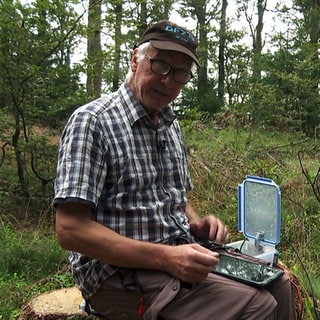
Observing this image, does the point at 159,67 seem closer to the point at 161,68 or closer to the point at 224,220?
the point at 161,68

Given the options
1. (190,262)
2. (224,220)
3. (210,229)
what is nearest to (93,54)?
(224,220)

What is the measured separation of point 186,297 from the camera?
161cm

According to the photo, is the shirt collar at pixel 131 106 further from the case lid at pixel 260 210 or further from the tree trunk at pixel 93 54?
the tree trunk at pixel 93 54

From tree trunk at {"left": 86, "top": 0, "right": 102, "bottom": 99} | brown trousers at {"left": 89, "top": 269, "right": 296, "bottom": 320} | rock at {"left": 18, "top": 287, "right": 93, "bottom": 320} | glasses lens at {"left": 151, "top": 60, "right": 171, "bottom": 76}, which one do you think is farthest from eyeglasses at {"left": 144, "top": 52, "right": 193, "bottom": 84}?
tree trunk at {"left": 86, "top": 0, "right": 102, "bottom": 99}

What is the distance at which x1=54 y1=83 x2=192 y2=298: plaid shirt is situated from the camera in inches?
63.2

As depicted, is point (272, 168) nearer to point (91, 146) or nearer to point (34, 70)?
point (34, 70)

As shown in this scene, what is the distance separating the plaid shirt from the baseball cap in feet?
0.80

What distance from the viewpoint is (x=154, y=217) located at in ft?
5.81

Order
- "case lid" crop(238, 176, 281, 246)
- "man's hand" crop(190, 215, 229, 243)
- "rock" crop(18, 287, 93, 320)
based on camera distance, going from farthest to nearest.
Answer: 1. "rock" crop(18, 287, 93, 320)
2. "case lid" crop(238, 176, 281, 246)
3. "man's hand" crop(190, 215, 229, 243)

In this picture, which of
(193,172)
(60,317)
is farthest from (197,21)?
(60,317)

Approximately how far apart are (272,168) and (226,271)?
3493 millimetres

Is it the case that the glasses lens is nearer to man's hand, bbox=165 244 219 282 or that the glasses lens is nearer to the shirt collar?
the shirt collar

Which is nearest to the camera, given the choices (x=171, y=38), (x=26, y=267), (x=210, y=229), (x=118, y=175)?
(x=118, y=175)

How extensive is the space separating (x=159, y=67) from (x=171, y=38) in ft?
0.42
